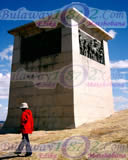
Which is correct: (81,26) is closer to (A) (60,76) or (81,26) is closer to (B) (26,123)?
(A) (60,76)

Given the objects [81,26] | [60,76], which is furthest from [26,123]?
[81,26]

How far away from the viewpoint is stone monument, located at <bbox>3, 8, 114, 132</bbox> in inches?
395

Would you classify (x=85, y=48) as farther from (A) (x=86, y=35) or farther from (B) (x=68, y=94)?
(B) (x=68, y=94)

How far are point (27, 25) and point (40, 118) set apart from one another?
6889 millimetres

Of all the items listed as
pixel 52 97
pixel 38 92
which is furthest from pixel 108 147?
pixel 38 92

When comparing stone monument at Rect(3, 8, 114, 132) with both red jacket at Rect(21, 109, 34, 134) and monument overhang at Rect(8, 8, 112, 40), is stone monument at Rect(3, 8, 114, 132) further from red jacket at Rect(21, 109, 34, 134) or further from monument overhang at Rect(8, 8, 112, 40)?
red jacket at Rect(21, 109, 34, 134)

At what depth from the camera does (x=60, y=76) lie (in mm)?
10531

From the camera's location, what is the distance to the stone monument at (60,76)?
10.0m

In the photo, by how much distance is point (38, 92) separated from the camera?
436 inches

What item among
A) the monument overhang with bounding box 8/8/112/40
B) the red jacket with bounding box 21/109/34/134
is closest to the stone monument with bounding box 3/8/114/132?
the monument overhang with bounding box 8/8/112/40

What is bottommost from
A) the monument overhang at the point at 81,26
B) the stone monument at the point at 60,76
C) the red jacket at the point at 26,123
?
the red jacket at the point at 26,123

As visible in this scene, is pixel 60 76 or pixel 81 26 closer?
pixel 60 76

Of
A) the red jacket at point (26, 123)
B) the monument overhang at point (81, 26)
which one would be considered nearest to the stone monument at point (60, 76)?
the monument overhang at point (81, 26)

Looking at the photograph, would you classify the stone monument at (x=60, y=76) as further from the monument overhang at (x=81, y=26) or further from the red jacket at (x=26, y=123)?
the red jacket at (x=26, y=123)
